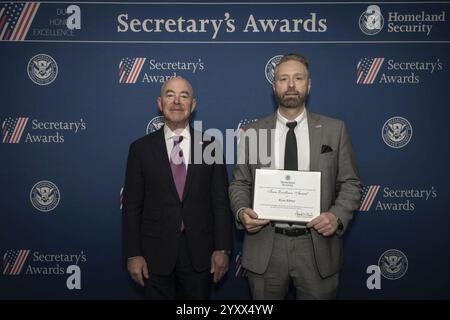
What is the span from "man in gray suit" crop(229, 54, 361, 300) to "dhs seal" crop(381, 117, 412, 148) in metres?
1.05

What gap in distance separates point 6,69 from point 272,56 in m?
2.14

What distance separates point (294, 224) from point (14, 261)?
241cm

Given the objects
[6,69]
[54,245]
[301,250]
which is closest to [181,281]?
[301,250]

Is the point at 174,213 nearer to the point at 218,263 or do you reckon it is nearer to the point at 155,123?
the point at 218,263

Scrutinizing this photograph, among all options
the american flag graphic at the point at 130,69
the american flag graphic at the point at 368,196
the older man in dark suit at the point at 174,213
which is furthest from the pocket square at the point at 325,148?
the american flag graphic at the point at 130,69

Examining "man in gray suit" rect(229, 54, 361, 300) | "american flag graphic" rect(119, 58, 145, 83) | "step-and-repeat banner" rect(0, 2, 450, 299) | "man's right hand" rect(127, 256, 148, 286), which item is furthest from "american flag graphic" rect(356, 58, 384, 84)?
"man's right hand" rect(127, 256, 148, 286)

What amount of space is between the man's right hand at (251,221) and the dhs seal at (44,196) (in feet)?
5.84

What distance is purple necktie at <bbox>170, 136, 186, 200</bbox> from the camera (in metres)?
2.33

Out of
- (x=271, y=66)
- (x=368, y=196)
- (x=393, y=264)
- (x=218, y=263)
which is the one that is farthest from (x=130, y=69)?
(x=393, y=264)

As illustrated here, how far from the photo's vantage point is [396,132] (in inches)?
122

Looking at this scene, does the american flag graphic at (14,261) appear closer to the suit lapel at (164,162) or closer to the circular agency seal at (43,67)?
the circular agency seal at (43,67)

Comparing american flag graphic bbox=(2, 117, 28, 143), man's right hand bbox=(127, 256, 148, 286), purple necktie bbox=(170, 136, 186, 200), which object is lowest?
man's right hand bbox=(127, 256, 148, 286)

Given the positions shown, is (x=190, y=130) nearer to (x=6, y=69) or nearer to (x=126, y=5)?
(x=126, y=5)

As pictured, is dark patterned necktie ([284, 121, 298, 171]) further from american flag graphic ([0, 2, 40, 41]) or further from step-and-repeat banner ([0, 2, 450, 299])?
american flag graphic ([0, 2, 40, 41])
